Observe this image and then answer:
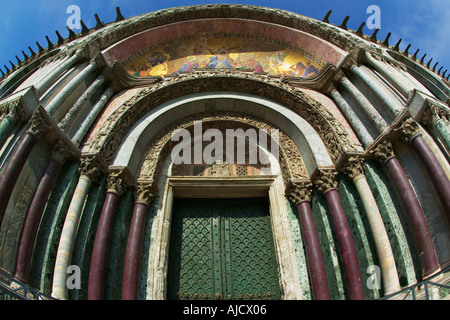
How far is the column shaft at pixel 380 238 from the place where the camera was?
5803 mm

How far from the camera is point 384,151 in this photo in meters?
7.02

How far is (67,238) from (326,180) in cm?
521

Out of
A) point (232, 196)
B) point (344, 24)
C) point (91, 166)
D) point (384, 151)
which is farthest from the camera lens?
point (344, 24)

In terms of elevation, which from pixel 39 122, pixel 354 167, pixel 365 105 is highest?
pixel 365 105

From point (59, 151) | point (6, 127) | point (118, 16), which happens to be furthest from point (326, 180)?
point (118, 16)

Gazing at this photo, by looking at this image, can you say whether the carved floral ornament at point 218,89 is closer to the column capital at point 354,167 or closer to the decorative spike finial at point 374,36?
the column capital at point 354,167

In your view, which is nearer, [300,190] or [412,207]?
[412,207]

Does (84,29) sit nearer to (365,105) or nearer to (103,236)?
(103,236)

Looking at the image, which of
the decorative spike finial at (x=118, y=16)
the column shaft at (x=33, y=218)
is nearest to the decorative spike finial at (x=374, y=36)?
the decorative spike finial at (x=118, y=16)

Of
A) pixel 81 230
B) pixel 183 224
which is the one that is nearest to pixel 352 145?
pixel 183 224

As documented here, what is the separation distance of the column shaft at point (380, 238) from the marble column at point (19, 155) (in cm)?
622

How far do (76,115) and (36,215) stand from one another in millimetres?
2605
